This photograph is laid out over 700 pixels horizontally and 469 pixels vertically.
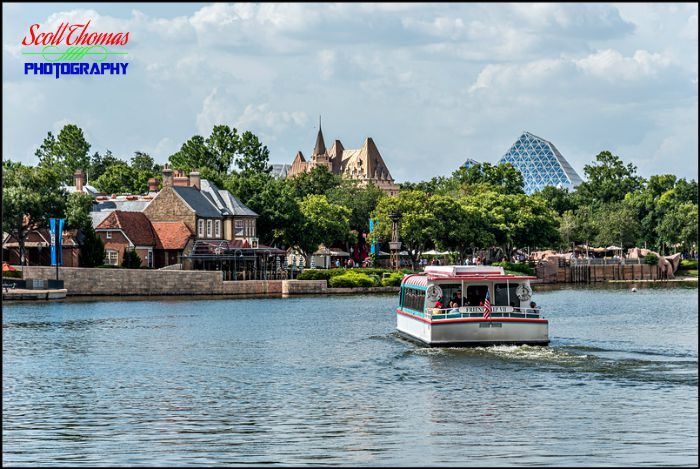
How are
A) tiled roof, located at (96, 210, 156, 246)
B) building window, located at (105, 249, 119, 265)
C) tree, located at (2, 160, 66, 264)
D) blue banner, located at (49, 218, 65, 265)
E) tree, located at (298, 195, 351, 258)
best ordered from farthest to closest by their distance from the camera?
1. tree, located at (298, 195, 351, 258)
2. building window, located at (105, 249, 119, 265)
3. tiled roof, located at (96, 210, 156, 246)
4. tree, located at (2, 160, 66, 264)
5. blue banner, located at (49, 218, 65, 265)

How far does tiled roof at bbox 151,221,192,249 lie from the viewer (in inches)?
4422

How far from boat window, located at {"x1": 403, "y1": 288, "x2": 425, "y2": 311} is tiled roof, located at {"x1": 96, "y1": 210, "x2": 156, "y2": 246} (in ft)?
187

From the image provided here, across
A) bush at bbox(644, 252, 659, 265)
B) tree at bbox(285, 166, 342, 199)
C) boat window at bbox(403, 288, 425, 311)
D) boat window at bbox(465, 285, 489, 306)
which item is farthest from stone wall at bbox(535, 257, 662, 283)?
boat window at bbox(465, 285, 489, 306)

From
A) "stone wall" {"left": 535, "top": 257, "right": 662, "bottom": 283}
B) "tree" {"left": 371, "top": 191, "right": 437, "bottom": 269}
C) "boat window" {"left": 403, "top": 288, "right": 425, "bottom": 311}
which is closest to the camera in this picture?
"boat window" {"left": 403, "top": 288, "right": 425, "bottom": 311}

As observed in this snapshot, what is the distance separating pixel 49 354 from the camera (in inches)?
2035

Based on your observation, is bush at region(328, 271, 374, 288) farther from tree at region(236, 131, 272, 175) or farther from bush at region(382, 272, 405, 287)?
tree at region(236, 131, 272, 175)

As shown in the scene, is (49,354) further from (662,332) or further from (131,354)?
(662,332)

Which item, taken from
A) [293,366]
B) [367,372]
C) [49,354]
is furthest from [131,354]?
[367,372]

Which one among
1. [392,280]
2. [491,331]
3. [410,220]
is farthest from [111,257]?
[491,331]

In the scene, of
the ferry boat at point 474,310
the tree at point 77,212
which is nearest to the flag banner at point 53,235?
the tree at point 77,212

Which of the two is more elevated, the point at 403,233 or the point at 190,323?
the point at 403,233

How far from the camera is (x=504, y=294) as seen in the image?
50.3m

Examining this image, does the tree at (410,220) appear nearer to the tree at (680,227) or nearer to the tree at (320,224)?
the tree at (320,224)

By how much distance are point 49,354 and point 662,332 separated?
31.3m
